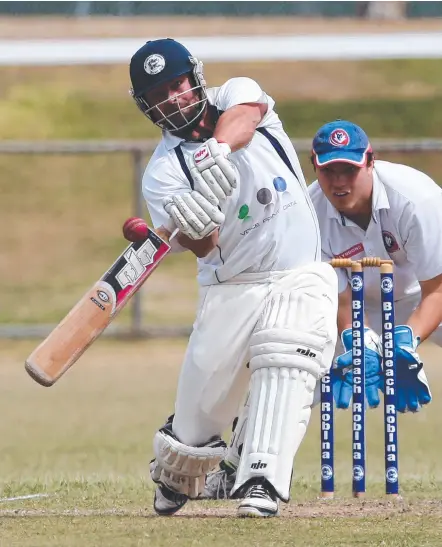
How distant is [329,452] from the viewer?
234 inches

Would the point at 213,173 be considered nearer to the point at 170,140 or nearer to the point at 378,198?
the point at 170,140

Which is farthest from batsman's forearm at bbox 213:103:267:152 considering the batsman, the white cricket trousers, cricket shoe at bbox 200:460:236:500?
cricket shoe at bbox 200:460:236:500

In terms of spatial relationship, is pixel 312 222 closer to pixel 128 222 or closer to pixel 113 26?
pixel 128 222

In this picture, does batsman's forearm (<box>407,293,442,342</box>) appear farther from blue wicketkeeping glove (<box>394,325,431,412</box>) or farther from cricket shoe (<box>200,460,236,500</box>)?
cricket shoe (<box>200,460,236,500</box>)

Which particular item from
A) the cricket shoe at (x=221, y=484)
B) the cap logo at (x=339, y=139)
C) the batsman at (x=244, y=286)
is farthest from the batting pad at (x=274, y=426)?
the cap logo at (x=339, y=139)

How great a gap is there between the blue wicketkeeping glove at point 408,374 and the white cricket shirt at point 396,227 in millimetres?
308

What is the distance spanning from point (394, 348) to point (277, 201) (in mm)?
1012

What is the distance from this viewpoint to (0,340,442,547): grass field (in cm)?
468

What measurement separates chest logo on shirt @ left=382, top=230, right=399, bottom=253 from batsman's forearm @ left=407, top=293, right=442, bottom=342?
0.25 meters

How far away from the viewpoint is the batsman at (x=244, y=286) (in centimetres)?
506

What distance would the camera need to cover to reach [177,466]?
17.6 feet

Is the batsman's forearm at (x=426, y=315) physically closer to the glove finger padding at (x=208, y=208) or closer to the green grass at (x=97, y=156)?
the glove finger padding at (x=208, y=208)

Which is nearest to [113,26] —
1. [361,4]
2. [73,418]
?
[361,4]

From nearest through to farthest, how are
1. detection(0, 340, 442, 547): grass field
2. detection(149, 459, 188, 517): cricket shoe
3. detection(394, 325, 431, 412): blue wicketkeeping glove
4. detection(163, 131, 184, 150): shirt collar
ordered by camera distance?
detection(0, 340, 442, 547): grass field < detection(163, 131, 184, 150): shirt collar < detection(149, 459, 188, 517): cricket shoe < detection(394, 325, 431, 412): blue wicketkeeping glove
